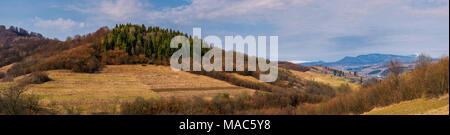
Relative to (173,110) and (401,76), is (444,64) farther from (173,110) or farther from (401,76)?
(173,110)

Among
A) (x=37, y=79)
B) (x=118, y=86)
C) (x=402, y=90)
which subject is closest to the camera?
(x=402, y=90)

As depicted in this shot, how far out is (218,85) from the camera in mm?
85562

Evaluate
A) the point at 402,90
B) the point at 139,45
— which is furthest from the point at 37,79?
the point at 402,90

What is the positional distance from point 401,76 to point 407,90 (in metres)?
6.31

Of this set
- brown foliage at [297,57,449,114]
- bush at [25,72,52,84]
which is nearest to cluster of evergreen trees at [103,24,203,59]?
bush at [25,72,52,84]

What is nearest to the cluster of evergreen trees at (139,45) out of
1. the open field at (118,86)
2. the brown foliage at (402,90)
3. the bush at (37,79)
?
the open field at (118,86)

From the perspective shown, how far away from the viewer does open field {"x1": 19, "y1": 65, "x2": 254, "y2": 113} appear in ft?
161

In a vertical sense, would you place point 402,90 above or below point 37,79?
above

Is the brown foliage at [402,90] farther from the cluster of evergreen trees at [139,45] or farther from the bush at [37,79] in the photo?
the cluster of evergreen trees at [139,45]

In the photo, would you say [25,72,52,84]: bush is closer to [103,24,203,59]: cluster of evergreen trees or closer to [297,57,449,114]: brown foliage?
[103,24,203,59]: cluster of evergreen trees

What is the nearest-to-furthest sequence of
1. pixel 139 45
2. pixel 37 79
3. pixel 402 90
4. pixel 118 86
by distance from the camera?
1. pixel 402 90
2. pixel 37 79
3. pixel 118 86
4. pixel 139 45

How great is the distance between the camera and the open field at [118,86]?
48969 millimetres

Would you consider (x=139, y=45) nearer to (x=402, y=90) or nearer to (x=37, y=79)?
(x=37, y=79)

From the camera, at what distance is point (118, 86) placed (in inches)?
2559
